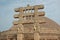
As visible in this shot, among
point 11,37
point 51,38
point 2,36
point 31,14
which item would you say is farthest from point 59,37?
point 2,36

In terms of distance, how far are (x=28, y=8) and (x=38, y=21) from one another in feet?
4.88

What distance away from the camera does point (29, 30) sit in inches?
567

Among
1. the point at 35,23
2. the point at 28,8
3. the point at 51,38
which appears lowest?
the point at 51,38

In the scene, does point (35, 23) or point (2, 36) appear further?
point (2, 36)

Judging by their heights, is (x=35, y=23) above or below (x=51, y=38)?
above

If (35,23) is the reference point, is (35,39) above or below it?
below

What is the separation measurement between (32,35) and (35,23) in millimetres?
1457

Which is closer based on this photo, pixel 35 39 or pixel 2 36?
pixel 35 39

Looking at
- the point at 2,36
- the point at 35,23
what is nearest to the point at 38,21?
the point at 35,23

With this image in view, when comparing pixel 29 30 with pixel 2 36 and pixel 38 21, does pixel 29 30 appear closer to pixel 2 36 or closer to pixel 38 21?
pixel 38 21

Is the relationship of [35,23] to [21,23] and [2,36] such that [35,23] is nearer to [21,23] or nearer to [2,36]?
[21,23]

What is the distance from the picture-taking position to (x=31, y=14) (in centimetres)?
1321

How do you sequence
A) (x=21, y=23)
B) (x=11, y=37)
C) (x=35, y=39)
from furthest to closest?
(x=11, y=37) → (x=21, y=23) → (x=35, y=39)

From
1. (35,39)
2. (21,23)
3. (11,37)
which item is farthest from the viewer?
(11,37)
